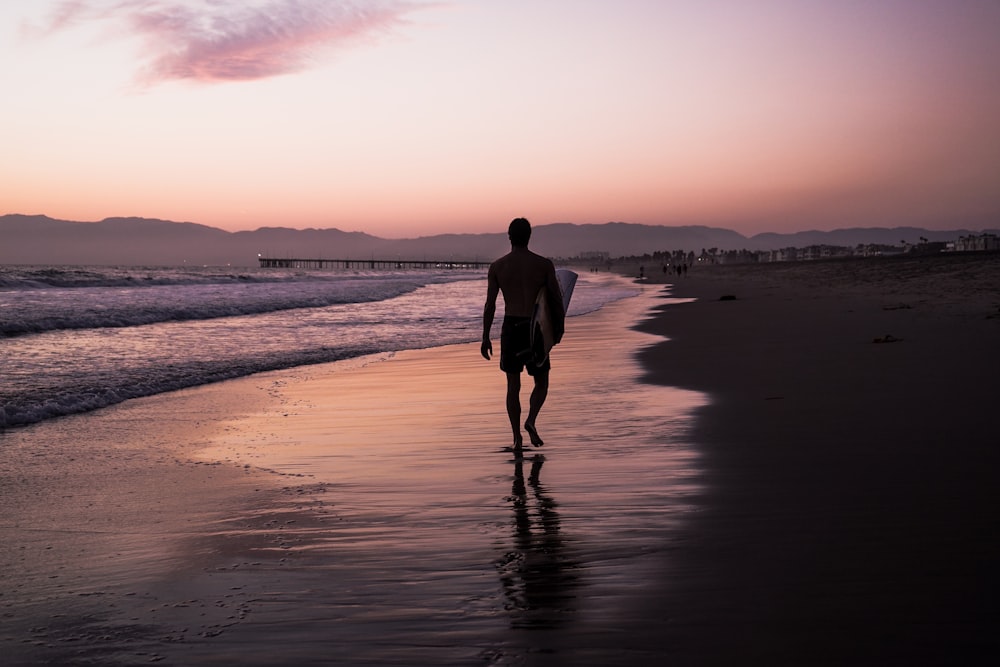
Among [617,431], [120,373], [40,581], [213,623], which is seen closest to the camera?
[213,623]

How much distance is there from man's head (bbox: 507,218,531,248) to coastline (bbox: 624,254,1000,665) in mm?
2325

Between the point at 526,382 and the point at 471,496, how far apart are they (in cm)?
594

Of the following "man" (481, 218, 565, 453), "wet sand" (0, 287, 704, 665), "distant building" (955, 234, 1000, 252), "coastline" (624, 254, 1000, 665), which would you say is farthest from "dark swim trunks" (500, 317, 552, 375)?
"distant building" (955, 234, 1000, 252)

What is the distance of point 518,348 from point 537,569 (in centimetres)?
365

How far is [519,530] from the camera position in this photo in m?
4.63

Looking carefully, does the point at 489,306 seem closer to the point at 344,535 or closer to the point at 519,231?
the point at 519,231

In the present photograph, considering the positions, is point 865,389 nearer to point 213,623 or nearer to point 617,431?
point 617,431

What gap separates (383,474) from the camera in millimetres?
6207

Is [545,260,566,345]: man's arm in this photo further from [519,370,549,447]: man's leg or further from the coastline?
the coastline

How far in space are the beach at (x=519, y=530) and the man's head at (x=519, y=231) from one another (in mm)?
1807

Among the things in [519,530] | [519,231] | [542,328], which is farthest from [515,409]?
[519,530]

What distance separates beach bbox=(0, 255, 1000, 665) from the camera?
316 centimetres

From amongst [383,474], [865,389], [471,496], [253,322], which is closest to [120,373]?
[383,474]

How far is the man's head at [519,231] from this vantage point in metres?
7.60
